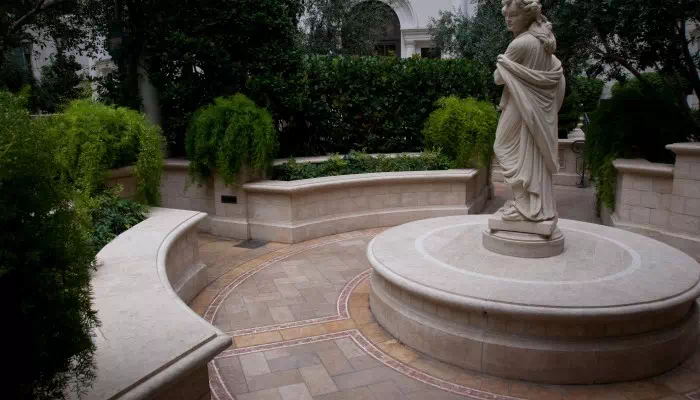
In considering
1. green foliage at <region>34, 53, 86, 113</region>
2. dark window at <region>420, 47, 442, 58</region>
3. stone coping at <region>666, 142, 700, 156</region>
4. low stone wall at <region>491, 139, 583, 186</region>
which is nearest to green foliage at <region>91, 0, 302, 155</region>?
green foliage at <region>34, 53, 86, 113</region>

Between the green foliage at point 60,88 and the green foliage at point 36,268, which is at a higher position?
the green foliage at point 60,88

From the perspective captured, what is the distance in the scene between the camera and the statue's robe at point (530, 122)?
196 inches

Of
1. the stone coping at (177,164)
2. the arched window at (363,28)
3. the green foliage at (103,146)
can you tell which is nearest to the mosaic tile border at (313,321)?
the green foliage at (103,146)

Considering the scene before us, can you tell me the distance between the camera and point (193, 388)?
3.08 meters

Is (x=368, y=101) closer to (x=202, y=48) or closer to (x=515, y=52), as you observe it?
(x=202, y=48)

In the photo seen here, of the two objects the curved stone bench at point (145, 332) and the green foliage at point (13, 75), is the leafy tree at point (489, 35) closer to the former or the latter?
the curved stone bench at point (145, 332)

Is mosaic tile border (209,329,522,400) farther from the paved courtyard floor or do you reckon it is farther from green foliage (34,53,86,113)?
green foliage (34,53,86,113)

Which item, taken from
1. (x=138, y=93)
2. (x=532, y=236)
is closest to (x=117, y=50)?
(x=138, y=93)

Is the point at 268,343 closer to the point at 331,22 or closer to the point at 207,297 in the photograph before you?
the point at 207,297

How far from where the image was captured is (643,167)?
747 centimetres

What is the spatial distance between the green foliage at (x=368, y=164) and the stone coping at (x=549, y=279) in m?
3.49

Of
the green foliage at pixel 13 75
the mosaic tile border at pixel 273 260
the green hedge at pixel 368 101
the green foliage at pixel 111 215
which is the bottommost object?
the mosaic tile border at pixel 273 260

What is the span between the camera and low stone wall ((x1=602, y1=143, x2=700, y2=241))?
273 inches

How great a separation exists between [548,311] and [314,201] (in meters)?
5.16
